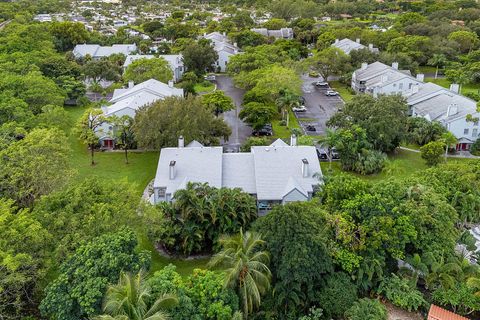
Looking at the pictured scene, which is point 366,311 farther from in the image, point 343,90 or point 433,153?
point 343,90

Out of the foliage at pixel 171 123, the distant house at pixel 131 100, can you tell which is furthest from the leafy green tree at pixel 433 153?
the distant house at pixel 131 100

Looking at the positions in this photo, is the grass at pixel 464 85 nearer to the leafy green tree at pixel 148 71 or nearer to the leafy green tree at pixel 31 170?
the leafy green tree at pixel 148 71

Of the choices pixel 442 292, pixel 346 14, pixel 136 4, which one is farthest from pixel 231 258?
pixel 136 4

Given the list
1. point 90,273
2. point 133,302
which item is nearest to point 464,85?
point 90,273

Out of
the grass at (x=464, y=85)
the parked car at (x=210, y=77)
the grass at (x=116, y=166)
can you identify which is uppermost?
the grass at (x=116, y=166)

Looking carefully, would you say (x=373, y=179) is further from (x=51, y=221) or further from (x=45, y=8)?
(x=45, y=8)

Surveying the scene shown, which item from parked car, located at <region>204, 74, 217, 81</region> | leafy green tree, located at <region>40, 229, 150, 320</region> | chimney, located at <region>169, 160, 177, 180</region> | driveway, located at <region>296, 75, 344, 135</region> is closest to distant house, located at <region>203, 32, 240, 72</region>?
parked car, located at <region>204, 74, 217, 81</region>
